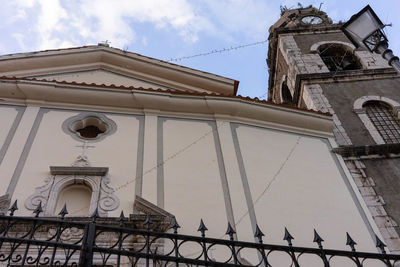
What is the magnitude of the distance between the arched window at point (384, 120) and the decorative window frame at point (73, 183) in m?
7.47

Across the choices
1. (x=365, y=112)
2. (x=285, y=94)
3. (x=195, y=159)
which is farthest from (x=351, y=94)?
(x=195, y=159)

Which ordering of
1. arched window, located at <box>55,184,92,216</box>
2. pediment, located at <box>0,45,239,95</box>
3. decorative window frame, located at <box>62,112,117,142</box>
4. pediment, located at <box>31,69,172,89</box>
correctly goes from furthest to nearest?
1. pediment, located at <box>0,45,239,95</box>
2. pediment, located at <box>31,69,172,89</box>
3. decorative window frame, located at <box>62,112,117,142</box>
4. arched window, located at <box>55,184,92,216</box>

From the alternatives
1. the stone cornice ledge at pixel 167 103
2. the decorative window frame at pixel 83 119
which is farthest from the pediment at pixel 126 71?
the decorative window frame at pixel 83 119

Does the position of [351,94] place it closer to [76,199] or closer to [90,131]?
[90,131]

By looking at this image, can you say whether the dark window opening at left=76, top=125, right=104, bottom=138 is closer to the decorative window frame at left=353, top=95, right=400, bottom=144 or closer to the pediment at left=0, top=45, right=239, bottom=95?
the pediment at left=0, top=45, right=239, bottom=95

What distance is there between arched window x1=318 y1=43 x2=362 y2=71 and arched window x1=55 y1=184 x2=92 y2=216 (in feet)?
37.4

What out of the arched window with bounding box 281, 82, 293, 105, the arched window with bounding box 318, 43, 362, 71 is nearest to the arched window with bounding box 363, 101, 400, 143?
the arched window with bounding box 318, 43, 362, 71

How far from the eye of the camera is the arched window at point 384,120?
443 inches

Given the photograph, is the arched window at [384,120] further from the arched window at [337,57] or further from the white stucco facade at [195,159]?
the arched window at [337,57]

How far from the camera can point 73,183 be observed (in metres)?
7.24

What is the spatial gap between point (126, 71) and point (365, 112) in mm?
6848

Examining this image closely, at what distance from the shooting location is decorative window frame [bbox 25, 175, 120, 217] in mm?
6656

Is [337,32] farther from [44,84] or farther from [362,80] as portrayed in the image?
[44,84]

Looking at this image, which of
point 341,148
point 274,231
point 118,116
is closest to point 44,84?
point 118,116
